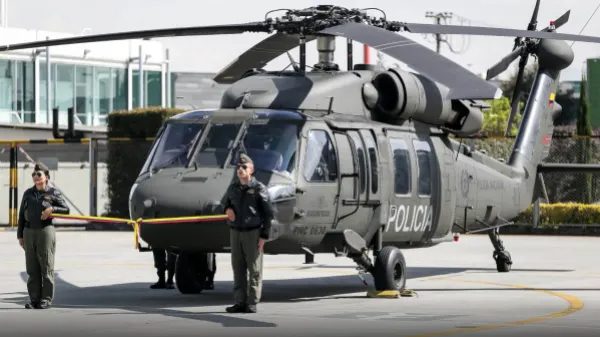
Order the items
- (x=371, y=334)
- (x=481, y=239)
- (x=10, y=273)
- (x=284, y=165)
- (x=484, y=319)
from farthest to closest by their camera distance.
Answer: (x=481, y=239) → (x=10, y=273) → (x=284, y=165) → (x=484, y=319) → (x=371, y=334)

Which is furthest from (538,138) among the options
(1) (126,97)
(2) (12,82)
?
(1) (126,97)

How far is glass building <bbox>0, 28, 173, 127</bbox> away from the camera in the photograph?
59.0 meters

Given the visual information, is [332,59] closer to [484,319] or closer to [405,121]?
[405,121]

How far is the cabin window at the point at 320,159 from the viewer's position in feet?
56.1

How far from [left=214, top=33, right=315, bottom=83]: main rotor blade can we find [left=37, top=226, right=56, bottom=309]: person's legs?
4609 mm

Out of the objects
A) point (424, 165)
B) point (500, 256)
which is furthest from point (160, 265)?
point (500, 256)

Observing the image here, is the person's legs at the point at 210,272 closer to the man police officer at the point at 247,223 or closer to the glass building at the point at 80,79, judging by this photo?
the man police officer at the point at 247,223

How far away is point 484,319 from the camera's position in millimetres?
14867

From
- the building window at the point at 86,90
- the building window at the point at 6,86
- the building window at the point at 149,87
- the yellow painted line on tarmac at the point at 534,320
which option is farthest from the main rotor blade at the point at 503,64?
the building window at the point at 149,87

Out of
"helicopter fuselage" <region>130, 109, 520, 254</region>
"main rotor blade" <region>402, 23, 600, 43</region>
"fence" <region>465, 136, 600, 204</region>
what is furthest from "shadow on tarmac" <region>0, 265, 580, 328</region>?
"fence" <region>465, 136, 600, 204</region>

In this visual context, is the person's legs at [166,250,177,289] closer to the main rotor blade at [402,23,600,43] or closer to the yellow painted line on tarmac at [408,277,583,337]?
the main rotor blade at [402,23,600,43]

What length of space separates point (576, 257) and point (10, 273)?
35.6ft

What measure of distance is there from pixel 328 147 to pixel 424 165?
223 centimetres

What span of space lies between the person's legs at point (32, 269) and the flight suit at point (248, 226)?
2278 millimetres
